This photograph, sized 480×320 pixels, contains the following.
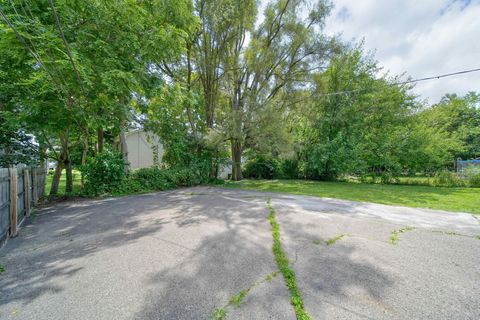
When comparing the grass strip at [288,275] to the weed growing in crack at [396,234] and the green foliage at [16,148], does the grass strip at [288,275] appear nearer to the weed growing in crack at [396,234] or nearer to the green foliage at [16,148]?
the weed growing in crack at [396,234]

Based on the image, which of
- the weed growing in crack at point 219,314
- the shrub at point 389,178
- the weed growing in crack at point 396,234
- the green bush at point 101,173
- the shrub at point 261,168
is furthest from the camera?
the shrub at point 261,168

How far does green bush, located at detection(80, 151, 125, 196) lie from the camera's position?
7695 millimetres

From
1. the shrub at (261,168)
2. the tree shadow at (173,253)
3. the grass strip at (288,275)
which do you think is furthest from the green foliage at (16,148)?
the shrub at (261,168)

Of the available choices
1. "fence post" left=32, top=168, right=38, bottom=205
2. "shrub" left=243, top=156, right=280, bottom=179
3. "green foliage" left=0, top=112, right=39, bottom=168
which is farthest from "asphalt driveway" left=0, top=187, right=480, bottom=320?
"shrub" left=243, top=156, right=280, bottom=179

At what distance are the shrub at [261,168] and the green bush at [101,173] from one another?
10.0 meters

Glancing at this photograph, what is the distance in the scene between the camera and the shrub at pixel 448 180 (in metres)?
10.4

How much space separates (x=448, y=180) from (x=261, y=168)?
1077 centimetres

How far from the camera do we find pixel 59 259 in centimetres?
292

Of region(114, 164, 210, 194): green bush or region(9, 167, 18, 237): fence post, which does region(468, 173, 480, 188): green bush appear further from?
region(9, 167, 18, 237): fence post

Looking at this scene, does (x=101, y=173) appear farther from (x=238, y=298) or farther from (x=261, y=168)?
(x=261, y=168)

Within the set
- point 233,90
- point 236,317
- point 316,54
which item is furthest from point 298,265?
point 316,54

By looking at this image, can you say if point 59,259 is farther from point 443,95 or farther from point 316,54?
point 443,95

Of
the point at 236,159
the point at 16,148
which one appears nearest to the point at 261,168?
the point at 236,159

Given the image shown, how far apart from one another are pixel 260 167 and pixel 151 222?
12355mm
